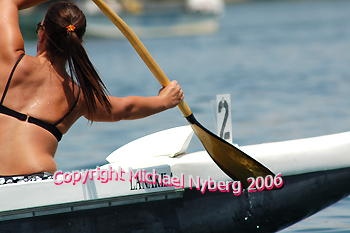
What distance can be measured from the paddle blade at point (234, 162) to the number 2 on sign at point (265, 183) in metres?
0.02

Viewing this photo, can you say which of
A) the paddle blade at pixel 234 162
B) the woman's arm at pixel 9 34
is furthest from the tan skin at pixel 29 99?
the paddle blade at pixel 234 162

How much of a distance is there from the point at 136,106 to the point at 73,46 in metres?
0.45

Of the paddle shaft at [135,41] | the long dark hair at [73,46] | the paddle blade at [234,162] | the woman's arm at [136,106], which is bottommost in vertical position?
the paddle blade at [234,162]

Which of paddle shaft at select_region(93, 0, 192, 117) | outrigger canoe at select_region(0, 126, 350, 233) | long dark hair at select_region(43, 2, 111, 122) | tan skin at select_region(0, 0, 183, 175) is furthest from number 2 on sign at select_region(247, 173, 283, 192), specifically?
tan skin at select_region(0, 0, 183, 175)

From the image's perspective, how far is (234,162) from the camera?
3.47 m

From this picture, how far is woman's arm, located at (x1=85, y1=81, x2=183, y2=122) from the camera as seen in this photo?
3.09 m

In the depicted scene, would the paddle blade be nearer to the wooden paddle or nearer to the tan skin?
the wooden paddle

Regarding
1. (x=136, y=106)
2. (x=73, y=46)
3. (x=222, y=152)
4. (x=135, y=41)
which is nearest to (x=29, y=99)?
(x=73, y=46)

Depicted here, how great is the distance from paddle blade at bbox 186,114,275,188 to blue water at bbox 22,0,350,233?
1121 millimetres

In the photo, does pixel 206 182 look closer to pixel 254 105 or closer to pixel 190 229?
pixel 190 229

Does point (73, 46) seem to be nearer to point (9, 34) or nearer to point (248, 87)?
point (9, 34)

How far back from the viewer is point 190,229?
3.43 metres

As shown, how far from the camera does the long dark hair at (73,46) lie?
2912 mm

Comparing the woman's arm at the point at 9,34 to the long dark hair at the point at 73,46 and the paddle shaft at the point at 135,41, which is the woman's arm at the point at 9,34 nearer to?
the long dark hair at the point at 73,46
